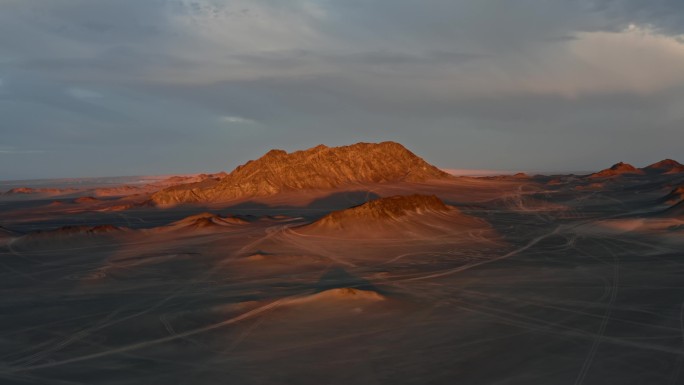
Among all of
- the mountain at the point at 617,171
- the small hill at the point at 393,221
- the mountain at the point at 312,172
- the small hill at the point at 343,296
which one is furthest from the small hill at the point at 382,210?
the mountain at the point at 617,171

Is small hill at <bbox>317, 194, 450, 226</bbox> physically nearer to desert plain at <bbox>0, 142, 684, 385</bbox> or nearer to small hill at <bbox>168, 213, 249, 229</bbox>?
desert plain at <bbox>0, 142, 684, 385</bbox>

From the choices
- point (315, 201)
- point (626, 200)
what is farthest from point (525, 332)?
point (315, 201)

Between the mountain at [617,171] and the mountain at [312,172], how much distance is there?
164ft

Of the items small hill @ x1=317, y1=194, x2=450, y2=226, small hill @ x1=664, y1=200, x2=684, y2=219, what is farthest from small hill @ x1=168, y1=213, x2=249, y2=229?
small hill @ x1=664, y1=200, x2=684, y2=219

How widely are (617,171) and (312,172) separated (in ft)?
313

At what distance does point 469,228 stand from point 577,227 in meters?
10.8

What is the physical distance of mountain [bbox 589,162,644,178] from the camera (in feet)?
506

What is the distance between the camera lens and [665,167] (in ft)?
520

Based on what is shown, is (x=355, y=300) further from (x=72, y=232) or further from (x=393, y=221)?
(x=72, y=232)

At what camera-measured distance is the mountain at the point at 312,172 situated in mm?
114688

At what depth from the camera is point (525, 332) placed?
19391mm

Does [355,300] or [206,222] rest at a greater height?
[206,222]

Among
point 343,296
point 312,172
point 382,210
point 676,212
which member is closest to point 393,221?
point 382,210

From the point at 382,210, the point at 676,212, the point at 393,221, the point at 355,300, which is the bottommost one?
the point at 355,300
